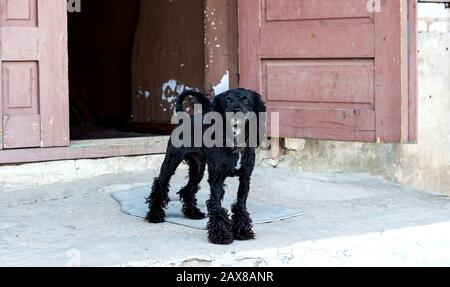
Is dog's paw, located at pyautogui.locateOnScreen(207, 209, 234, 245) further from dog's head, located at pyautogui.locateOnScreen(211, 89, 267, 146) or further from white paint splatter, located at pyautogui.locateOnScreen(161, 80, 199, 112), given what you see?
white paint splatter, located at pyautogui.locateOnScreen(161, 80, 199, 112)

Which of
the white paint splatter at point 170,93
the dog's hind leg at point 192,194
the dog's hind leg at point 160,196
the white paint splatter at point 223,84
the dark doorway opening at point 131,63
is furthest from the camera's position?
the white paint splatter at point 170,93

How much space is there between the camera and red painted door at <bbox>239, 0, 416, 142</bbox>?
5.89 metres

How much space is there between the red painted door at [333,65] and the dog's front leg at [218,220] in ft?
6.54

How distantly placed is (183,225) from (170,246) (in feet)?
1.92

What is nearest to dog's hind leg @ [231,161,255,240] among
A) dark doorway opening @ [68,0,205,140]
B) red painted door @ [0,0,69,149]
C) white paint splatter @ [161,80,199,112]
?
red painted door @ [0,0,69,149]

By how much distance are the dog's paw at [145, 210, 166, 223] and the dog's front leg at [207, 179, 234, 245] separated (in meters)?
0.61

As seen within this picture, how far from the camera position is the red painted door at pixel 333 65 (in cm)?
589

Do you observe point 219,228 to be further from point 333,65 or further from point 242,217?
point 333,65

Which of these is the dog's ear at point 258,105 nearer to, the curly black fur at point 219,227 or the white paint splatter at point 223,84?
the curly black fur at point 219,227

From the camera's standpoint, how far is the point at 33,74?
6070 millimetres

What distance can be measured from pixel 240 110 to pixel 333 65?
2250 millimetres

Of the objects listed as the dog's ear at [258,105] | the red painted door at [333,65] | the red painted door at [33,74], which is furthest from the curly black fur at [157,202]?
the red painted door at [333,65]

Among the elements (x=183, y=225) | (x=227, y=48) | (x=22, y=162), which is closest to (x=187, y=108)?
(x=227, y=48)

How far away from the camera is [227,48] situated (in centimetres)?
697
